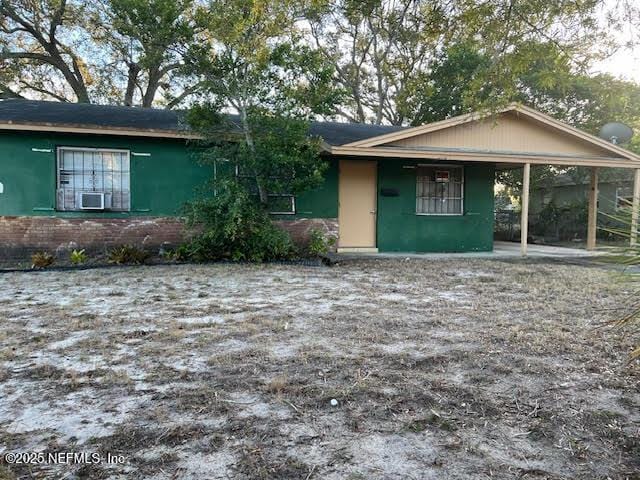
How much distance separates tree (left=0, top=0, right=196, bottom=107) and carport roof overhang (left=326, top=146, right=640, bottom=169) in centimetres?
822

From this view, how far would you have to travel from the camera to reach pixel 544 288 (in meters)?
6.15

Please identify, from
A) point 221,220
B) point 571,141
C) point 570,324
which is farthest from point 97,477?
point 571,141

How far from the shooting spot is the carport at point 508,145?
31.1 feet

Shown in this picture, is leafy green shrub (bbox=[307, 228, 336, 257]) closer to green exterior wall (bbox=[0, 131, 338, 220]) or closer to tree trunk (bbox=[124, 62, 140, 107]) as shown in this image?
green exterior wall (bbox=[0, 131, 338, 220])

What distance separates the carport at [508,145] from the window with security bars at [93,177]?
4285 millimetres

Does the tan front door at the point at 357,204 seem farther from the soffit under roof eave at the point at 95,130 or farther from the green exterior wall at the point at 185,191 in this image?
the soffit under roof eave at the point at 95,130

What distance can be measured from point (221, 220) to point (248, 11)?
3.50 m

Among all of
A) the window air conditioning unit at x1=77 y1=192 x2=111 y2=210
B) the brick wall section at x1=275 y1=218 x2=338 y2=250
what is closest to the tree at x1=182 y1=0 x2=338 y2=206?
the brick wall section at x1=275 y1=218 x2=338 y2=250

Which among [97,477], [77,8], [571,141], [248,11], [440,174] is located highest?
[77,8]

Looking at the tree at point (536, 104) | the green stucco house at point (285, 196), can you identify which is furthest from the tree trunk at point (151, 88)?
the tree at point (536, 104)

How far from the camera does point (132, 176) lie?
8.97 metres

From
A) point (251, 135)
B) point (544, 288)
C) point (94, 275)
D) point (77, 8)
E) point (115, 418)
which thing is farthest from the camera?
point (77, 8)

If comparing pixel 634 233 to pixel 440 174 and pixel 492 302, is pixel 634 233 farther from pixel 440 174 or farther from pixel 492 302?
pixel 440 174

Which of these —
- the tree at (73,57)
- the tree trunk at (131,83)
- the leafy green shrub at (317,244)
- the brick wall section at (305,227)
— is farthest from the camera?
A: the tree trunk at (131,83)
